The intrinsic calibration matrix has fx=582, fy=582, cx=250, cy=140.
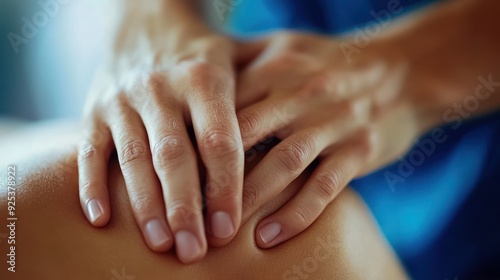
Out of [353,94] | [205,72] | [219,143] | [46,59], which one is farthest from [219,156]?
[46,59]

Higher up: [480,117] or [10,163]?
[10,163]

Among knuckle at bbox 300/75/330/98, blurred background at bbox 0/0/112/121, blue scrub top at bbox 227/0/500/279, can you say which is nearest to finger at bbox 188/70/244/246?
knuckle at bbox 300/75/330/98

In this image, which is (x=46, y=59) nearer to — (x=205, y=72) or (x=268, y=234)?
(x=205, y=72)

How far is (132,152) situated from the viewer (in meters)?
0.47

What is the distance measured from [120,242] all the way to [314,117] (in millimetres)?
239

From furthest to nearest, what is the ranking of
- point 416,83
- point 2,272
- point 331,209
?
point 416,83
point 331,209
point 2,272

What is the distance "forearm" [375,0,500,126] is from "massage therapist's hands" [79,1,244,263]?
228 millimetres

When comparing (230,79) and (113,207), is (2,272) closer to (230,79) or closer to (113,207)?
(113,207)

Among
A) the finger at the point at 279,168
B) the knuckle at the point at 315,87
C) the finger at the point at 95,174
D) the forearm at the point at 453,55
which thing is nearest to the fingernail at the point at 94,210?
the finger at the point at 95,174

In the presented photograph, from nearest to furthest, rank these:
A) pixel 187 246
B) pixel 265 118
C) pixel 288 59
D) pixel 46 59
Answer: pixel 187 246 < pixel 265 118 < pixel 288 59 < pixel 46 59

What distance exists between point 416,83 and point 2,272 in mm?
487

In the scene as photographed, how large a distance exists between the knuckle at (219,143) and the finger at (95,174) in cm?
8

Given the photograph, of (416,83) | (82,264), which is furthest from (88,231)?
(416,83)

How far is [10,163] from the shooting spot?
478 millimetres
